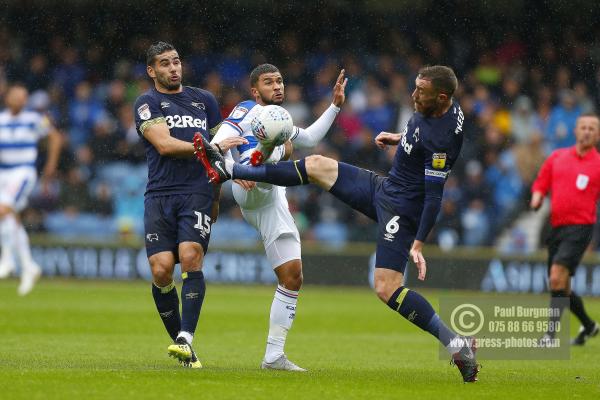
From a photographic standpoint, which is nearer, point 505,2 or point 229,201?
point 229,201

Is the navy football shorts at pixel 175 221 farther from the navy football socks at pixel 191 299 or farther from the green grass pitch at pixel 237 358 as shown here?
the green grass pitch at pixel 237 358

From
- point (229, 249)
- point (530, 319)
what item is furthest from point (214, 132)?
point (229, 249)

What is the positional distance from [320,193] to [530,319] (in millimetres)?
8032

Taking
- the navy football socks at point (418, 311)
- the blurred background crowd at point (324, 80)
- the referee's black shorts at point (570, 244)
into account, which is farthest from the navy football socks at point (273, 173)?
the blurred background crowd at point (324, 80)

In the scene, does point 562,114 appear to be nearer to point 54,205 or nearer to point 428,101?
point 54,205

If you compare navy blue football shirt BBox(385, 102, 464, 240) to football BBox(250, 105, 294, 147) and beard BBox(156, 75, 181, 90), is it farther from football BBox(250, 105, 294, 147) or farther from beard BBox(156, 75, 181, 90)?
beard BBox(156, 75, 181, 90)

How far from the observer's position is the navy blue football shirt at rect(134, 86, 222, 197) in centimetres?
916

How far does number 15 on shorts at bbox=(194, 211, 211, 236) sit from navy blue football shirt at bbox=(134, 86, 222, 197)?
0.20 m

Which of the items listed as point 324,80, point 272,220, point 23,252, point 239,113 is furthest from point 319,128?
point 324,80

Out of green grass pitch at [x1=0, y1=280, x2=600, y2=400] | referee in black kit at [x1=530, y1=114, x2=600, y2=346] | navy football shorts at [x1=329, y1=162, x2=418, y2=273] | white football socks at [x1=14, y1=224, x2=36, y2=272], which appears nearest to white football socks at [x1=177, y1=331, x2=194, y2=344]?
green grass pitch at [x1=0, y1=280, x2=600, y2=400]

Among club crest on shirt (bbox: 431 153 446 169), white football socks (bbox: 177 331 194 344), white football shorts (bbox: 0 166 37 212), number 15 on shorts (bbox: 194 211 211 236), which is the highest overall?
club crest on shirt (bbox: 431 153 446 169)

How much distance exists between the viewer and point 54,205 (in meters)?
21.9

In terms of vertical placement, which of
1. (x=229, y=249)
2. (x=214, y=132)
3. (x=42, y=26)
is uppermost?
(x=42, y=26)

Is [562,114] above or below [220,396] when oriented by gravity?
above
